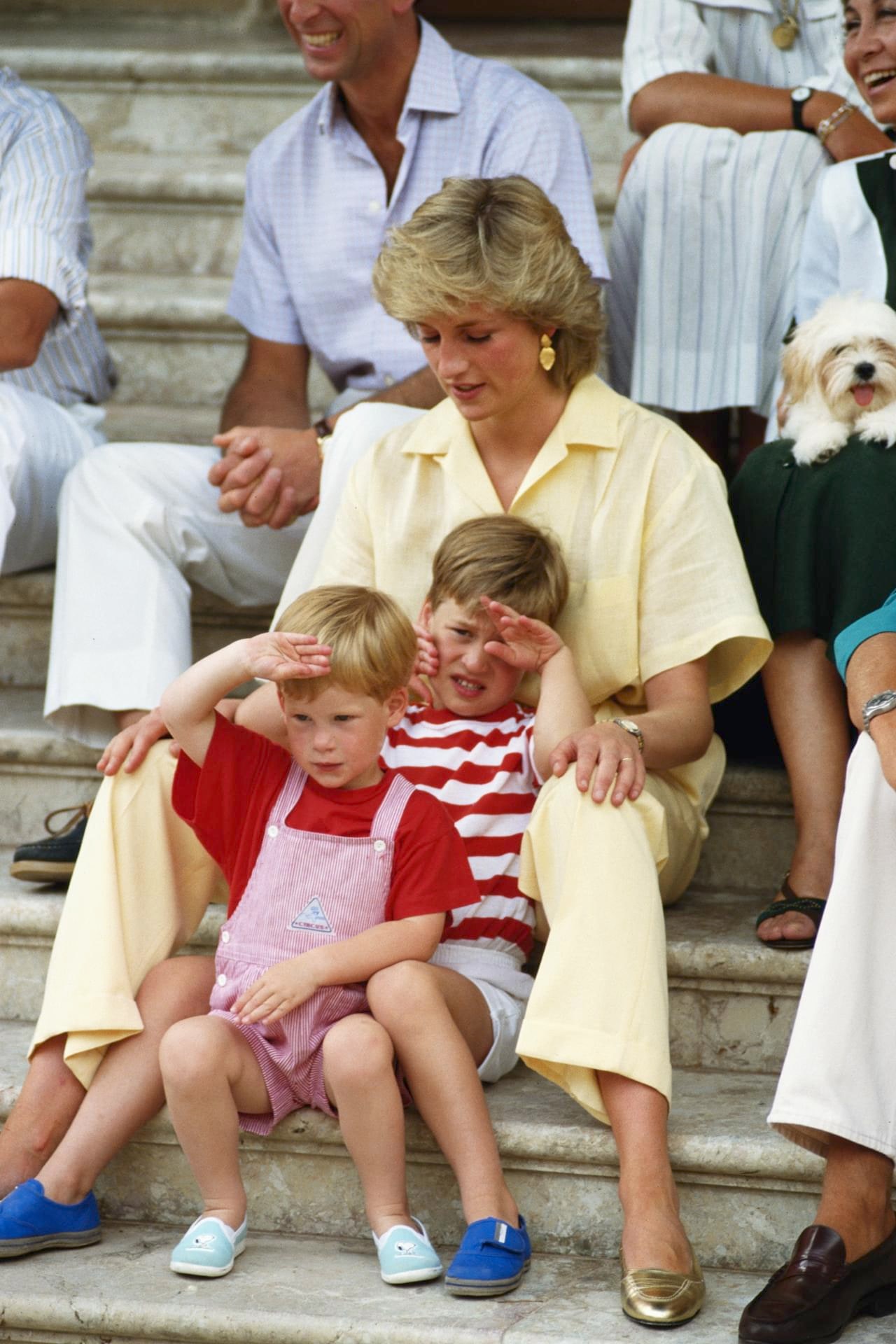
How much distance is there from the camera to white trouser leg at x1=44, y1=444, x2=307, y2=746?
8.25 ft

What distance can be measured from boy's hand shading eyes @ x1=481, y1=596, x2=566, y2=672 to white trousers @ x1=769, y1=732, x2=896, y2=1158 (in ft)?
1.62

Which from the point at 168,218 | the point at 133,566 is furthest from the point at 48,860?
the point at 168,218

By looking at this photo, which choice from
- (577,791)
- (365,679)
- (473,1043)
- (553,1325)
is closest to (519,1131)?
(473,1043)

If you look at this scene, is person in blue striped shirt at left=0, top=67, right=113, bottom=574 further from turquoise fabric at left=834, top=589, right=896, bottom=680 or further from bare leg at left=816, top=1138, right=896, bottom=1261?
bare leg at left=816, top=1138, right=896, bottom=1261

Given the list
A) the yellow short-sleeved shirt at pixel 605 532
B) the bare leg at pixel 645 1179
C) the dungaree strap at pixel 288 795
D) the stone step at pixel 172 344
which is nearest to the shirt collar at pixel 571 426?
the yellow short-sleeved shirt at pixel 605 532

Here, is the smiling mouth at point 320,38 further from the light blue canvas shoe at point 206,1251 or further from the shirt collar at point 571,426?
the light blue canvas shoe at point 206,1251

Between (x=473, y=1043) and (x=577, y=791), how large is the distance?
1.09 feet

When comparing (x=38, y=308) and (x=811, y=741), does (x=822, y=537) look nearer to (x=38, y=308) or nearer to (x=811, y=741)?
(x=811, y=741)

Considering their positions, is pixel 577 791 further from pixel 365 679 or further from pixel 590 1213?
pixel 590 1213

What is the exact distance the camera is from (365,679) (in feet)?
6.34

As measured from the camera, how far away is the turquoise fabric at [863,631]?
6.45 feet

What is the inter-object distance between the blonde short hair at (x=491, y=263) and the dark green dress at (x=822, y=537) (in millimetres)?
369

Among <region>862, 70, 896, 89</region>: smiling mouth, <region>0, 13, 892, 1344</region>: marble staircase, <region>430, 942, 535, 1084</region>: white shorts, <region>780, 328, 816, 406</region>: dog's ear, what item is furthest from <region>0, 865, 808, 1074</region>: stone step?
<region>862, 70, 896, 89</region>: smiling mouth

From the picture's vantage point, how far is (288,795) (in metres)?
2.03
